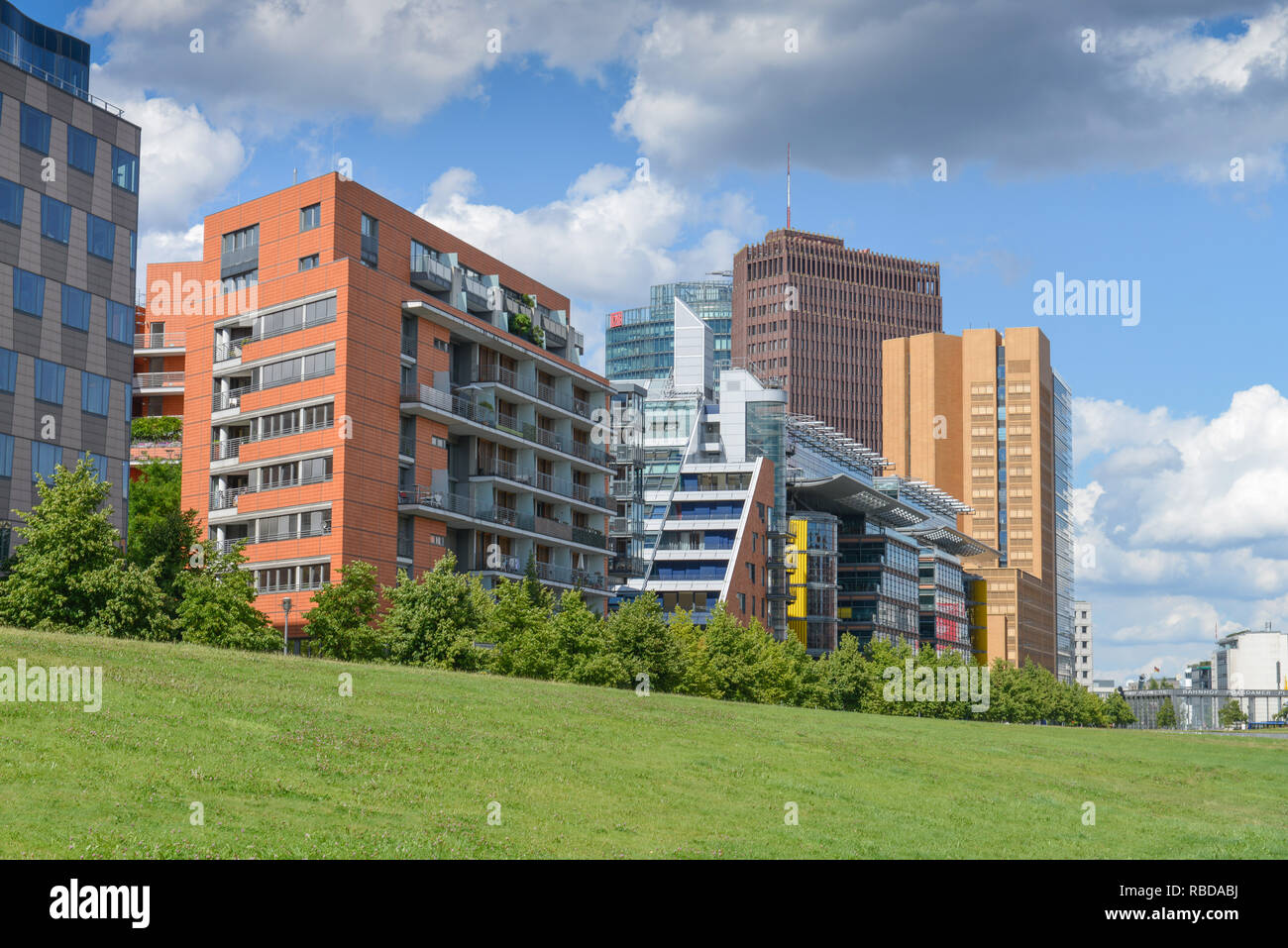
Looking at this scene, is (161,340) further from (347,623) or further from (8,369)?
(347,623)

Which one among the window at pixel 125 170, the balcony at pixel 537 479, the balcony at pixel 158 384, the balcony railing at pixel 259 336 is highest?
the window at pixel 125 170

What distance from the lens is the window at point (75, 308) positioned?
273ft

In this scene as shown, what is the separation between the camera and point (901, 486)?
7343 inches

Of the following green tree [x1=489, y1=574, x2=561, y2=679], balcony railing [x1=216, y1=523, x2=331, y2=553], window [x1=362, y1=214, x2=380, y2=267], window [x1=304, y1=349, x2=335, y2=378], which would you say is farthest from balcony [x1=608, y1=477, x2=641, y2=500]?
green tree [x1=489, y1=574, x2=561, y2=679]

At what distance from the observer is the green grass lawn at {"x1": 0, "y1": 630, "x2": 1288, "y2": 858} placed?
2467cm

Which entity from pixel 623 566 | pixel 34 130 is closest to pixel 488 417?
pixel 34 130

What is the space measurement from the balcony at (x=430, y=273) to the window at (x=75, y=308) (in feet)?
65.5

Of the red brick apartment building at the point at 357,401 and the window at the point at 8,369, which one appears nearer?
the window at the point at 8,369

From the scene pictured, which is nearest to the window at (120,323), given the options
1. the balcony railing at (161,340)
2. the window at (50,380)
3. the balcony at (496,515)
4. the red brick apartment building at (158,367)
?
the window at (50,380)

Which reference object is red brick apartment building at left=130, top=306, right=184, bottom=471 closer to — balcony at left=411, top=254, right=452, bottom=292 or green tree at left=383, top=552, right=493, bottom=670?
balcony at left=411, top=254, right=452, bottom=292

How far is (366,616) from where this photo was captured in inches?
2665

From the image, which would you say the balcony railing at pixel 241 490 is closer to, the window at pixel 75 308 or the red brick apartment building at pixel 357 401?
the red brick apartment building at pixel 357 401
